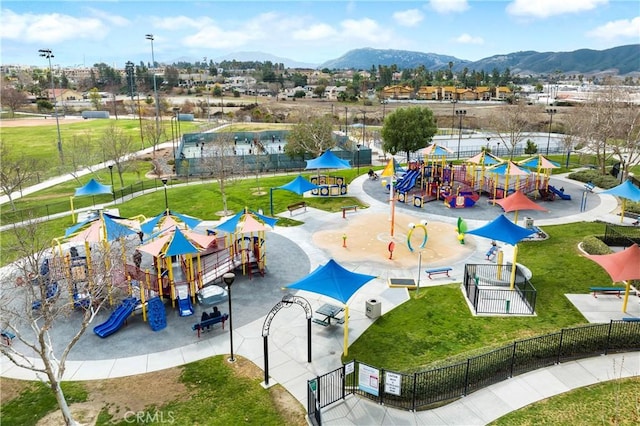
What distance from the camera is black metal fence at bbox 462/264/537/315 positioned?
65.6ft

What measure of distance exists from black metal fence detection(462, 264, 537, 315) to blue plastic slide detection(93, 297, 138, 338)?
15.1m

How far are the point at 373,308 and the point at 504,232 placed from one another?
26.8 ft

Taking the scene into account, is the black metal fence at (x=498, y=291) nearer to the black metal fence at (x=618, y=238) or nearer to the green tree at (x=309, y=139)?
the black metal fence at (x=618, y=238)

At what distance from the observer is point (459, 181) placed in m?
41.9

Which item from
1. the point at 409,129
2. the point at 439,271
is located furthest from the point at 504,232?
the point at 409,129

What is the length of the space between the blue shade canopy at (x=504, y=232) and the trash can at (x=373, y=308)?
677 cm

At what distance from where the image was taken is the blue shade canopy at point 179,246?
19.8 m

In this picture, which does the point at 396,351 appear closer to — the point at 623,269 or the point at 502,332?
the point at 502,332

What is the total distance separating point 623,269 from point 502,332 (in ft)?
19.4

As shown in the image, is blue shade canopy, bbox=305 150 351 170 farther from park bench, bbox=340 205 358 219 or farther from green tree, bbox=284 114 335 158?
green tree, bbox=284 114 335 158

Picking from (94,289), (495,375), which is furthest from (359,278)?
(94,289)

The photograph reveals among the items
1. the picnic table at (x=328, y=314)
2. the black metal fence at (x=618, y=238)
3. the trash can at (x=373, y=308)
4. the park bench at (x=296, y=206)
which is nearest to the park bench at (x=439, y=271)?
the trash can at (x=373, y=308)

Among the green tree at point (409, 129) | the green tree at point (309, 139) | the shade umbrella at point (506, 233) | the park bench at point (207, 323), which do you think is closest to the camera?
the park bench at point (207, 323)

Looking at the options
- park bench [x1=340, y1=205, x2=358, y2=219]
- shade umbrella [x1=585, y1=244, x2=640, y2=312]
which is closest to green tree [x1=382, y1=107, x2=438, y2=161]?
→ park bench [x1=340, y1=205, x2=358, y2=219]
